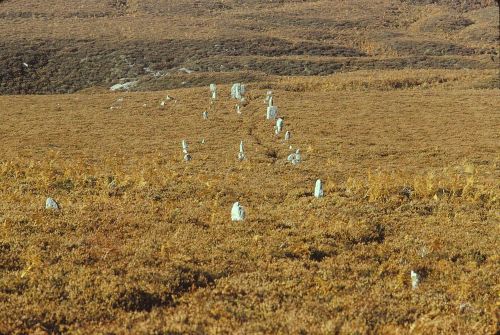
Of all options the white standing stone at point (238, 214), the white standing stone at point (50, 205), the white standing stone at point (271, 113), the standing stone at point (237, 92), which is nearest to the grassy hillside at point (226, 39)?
the standing stone at point (237, 92)

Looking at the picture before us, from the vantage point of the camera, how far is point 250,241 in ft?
43.1

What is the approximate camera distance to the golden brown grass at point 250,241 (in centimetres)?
913

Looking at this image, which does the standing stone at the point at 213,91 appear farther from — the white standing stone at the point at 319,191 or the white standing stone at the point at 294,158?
the white standing stone at the point at 319,191

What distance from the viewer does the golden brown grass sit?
9.13m

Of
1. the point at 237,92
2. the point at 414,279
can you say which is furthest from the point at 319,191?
the point at 237,92

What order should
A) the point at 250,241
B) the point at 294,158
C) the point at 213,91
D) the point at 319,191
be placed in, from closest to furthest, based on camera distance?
the point at 250,241
the point at 319,191
the point at 294,158
the point at 213,91

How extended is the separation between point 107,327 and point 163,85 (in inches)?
2395

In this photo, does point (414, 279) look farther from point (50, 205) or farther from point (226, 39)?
point (226, 39)

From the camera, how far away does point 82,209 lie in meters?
15.3

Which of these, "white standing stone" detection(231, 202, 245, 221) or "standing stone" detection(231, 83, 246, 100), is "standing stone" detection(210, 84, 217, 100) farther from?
"white standing stone" detection(231, 202, 245, 221)

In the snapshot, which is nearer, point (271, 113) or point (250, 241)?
point (250, 241)

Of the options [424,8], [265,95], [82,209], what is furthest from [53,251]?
[424,8]

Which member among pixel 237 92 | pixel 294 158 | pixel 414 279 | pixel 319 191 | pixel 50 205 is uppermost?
pixel 50 205

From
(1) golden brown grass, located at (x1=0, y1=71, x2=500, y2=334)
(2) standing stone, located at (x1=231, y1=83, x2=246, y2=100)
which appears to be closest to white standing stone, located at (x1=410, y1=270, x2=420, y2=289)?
(1) golden brown grass, located at (x1=0, y1=71, x2=500, y2=334)
